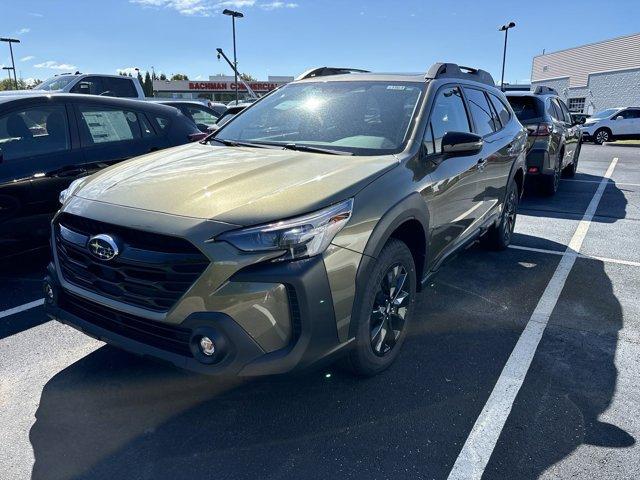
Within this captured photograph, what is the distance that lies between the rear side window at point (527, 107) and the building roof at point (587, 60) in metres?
35.6

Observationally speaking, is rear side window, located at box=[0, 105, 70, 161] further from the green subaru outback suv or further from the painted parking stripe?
the painted parking stripe

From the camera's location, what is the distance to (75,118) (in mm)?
4699

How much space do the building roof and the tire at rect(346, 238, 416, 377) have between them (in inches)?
1671

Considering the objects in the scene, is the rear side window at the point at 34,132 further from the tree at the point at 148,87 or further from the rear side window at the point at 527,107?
the tree at the point at 148,87

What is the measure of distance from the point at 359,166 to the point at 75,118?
128 inches

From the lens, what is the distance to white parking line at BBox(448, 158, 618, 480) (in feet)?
7.61

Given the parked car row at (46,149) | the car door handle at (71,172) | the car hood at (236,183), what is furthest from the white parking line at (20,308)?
the car hood at (236,183)

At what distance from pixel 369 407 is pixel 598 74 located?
45288 mm

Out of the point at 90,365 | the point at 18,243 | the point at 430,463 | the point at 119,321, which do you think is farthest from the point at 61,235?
the point at 430,463

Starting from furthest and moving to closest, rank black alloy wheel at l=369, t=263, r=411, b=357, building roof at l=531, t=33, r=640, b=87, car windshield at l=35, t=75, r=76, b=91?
building roof at l=531, t=33, r=640, b=87 → car windshield at l=35, t=75, r=76, b=91 → black alloy wheel at l=369, t=263, r=411, b=357

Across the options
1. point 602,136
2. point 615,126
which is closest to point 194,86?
point 602,136

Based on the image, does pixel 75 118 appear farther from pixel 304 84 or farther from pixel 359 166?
pixel 359 166

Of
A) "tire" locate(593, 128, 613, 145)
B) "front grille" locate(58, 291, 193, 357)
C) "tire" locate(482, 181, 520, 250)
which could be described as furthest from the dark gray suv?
"tire" locate(593, 128, 613, 145)

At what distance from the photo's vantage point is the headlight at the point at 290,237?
217 centimetres
